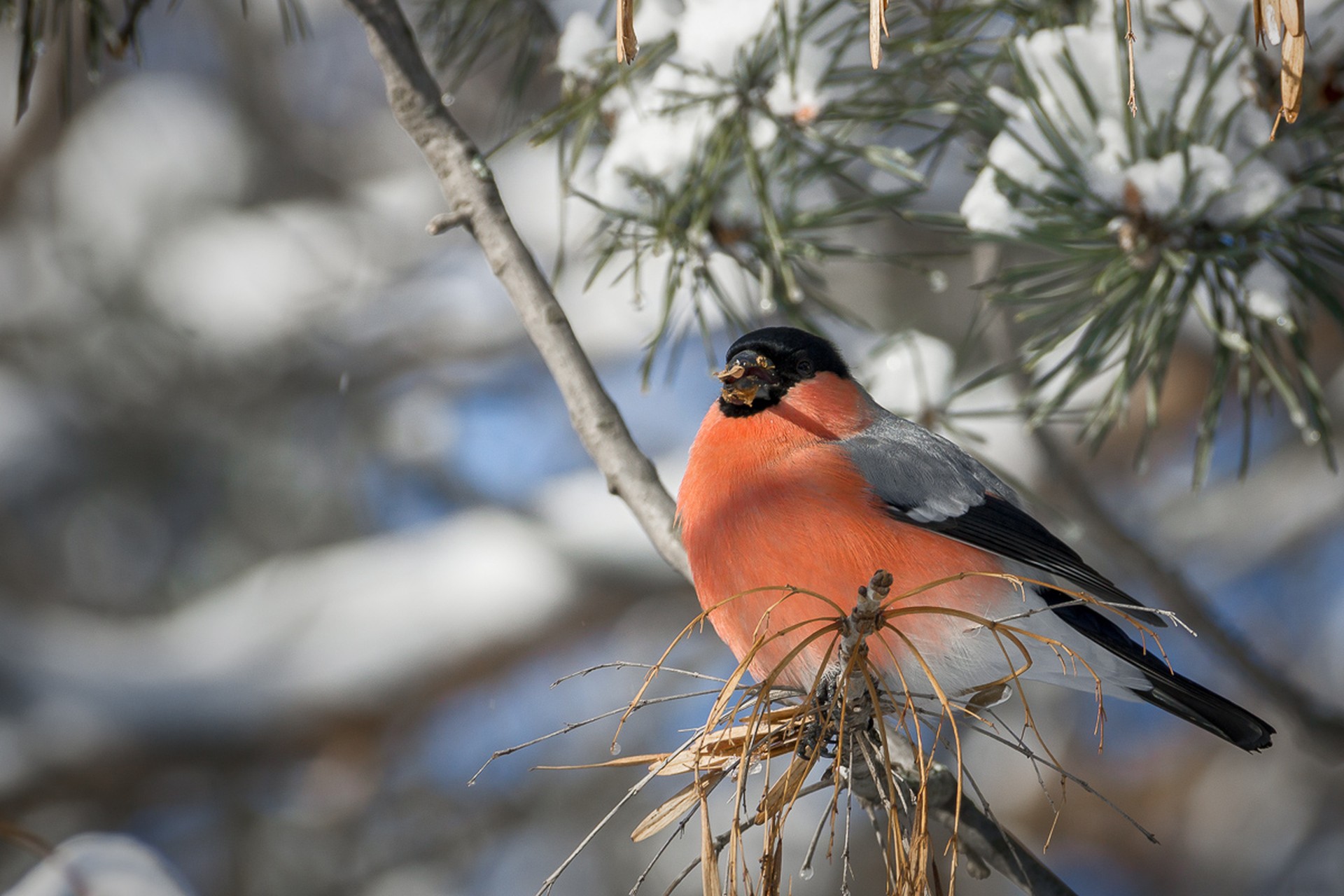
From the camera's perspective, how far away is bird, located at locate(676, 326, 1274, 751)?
3.92ft

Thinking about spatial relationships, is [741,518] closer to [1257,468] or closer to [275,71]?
[1257,468]

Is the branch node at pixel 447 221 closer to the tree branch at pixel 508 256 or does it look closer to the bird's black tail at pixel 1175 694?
the tree branch at pixel 508 256

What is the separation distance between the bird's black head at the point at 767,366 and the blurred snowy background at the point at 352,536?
5.81 ft

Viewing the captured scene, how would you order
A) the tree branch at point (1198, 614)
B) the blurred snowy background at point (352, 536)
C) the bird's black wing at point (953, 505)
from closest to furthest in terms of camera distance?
the bird's black wing at point (953, 505) → the tree branch at point (1198, 614) → the blurred snowy background at point (352, 536)

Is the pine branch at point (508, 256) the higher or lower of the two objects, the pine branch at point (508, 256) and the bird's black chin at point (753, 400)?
the higher

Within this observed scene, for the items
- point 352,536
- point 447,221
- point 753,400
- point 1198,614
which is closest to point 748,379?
point 753,400

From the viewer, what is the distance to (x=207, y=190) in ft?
13.5

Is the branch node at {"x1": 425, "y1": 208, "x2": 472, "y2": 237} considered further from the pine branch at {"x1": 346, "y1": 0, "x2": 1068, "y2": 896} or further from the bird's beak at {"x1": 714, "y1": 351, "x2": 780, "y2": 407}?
the bird's beak at {"x1": 714, "y1": 351, "x2": 780, "y2": 407}

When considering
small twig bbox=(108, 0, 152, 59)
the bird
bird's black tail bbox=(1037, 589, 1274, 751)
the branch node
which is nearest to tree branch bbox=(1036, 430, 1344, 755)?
the bird

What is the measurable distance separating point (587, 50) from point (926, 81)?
0.51 metres

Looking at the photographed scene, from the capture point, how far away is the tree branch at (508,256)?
1201 mm

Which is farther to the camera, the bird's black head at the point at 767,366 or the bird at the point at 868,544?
the bird's black head at the point at 767,366

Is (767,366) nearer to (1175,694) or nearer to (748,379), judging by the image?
(748,379)

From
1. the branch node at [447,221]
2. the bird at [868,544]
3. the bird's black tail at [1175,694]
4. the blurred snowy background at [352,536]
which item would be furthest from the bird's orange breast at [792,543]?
the blurred snowy background at [352,536]
